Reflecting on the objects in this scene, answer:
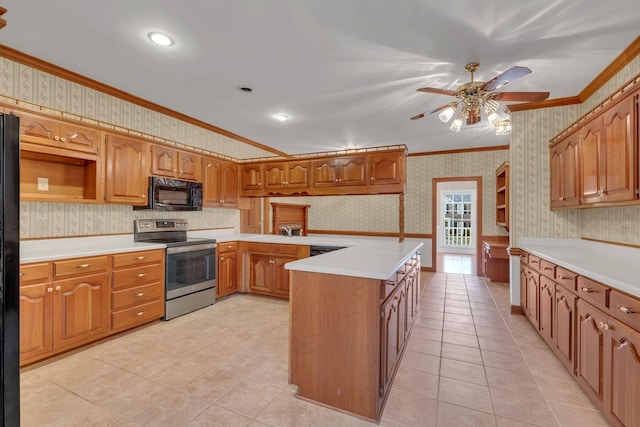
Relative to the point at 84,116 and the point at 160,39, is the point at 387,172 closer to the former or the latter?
the point at 160,39

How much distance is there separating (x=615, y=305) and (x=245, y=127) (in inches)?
177

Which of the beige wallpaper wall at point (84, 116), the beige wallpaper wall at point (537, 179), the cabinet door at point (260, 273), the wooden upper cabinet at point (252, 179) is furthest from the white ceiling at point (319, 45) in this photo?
the cabinet door at point (260, 273)

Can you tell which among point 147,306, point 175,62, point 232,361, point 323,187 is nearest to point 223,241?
point 147,306

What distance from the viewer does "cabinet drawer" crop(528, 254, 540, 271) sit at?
2.86 meters

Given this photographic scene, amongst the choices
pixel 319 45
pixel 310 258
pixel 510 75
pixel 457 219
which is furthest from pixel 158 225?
pixel 457 219

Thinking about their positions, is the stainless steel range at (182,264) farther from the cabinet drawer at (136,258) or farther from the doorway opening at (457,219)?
the doorway opening at (457,219)

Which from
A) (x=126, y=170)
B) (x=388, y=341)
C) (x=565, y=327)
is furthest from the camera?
(x=126, y=170)

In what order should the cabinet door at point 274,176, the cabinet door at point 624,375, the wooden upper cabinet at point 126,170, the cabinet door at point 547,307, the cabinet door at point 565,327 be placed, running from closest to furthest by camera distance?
the cabinet door at point 624,375 → the cabinet door at point 565,327 → the cabinet door at point 547,307 → the wooden upper cabinet at point 126,170 → the cabinet door at point 274,176

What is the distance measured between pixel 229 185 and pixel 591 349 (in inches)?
171

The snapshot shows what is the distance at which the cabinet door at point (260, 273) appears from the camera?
4.10 meters

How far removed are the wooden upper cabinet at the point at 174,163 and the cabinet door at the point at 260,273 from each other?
1.41 metres

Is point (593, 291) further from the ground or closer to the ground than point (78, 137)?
closer to the ground

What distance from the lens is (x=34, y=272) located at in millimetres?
2236

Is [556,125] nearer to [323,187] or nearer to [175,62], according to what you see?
[323,187]
